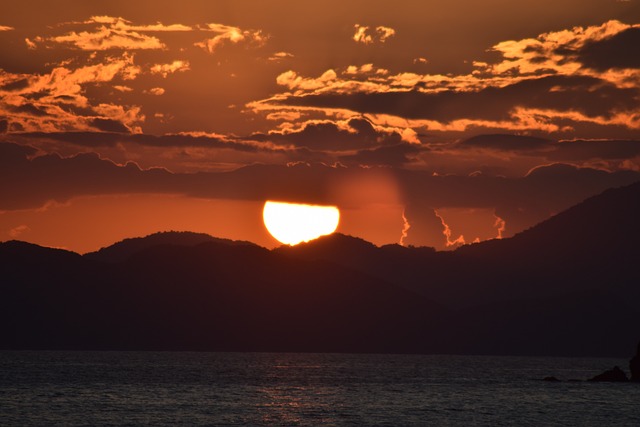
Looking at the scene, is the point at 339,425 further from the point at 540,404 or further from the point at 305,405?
the point at 540,404

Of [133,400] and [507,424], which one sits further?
[133,400]

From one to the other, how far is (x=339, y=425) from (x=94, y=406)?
143 ft

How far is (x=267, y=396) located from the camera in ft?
651

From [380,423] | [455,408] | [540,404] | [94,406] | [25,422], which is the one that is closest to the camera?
[25,422]

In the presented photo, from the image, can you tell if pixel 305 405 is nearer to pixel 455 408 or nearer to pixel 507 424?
pixel 455 408

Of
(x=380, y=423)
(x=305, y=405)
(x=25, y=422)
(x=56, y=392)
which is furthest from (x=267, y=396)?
(x=25, y=422)

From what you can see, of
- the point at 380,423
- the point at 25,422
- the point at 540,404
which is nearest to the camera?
the point at 25,422

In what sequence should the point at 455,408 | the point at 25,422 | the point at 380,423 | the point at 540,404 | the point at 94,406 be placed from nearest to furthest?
1. the point at 25,422
2. the point at 380,423
3. the point at 94,406
4. the point at 455,408
5. the point at 540,404

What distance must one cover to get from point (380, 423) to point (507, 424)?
1795 centimetres

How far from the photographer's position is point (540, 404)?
189250 mm

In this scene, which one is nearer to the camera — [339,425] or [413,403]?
[339,425]

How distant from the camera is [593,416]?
16562 centimetres

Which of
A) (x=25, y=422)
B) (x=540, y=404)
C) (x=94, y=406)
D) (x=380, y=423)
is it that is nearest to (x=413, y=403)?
(x=540, y=404)

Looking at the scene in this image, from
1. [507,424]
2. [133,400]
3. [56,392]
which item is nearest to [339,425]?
[507,424]
